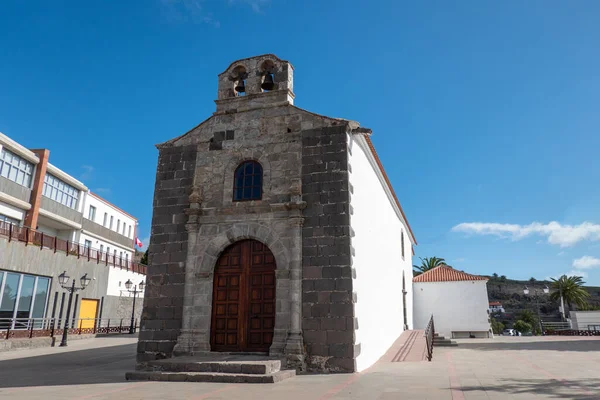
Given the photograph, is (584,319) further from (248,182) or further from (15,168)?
(15,168)

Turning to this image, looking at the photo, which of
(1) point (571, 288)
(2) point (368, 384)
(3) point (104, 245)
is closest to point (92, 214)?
(3) point (104, 245)

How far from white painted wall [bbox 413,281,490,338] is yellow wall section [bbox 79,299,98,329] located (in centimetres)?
1817

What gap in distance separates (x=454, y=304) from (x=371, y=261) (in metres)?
13.8

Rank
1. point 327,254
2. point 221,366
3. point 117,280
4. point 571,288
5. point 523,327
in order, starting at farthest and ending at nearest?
1. point 523,327
2. point 571,288
3. point 117,280
4. point 327,254
5. point 221,366

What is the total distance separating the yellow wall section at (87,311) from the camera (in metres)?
23.4

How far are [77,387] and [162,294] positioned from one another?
10.2ft

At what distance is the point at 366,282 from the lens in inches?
417

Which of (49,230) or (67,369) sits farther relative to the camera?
(49,230)

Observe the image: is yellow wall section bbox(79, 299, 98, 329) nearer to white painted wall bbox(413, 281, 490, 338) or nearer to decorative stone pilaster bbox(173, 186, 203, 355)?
decorative stone pilaster bbox(173, 186, 203, 355)

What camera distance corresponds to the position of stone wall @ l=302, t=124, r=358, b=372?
341 inches

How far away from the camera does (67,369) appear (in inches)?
388

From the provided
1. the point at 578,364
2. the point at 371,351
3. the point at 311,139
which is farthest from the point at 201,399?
the point at 578,364

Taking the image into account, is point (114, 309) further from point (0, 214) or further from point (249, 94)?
point (249, 94)

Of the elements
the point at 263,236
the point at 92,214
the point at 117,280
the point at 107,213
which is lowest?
the point at 263,236
